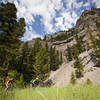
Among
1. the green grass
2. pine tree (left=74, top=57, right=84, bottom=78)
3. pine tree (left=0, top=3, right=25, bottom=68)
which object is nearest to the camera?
the green grass

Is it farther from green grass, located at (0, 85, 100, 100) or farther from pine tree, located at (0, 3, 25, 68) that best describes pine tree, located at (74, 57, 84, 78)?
→ green grass, located at (0, 85, 100, 100)

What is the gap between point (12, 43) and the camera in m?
12.7

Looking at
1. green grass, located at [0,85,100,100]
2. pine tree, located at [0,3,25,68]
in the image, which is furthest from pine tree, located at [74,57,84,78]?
green grass, located at [0,85,100,100]

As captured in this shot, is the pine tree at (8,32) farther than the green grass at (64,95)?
Yes

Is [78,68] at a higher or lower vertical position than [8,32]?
lower

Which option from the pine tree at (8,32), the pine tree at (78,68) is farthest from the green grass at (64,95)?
the pine tree at (78,68)

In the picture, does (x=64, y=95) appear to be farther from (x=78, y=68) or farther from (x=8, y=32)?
(x=78, y=68)

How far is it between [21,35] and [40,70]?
13.5 meters

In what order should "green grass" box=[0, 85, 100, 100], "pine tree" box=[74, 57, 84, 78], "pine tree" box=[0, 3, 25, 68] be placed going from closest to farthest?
"green grass" box=[0, 85, 100, 100]
"pine tree" box=[0, 3, 25, 68]
"pine tree" box=[74, 57, 84, 78]

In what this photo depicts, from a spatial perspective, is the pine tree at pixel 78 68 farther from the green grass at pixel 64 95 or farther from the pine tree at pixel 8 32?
the green grass at pixel 64 95

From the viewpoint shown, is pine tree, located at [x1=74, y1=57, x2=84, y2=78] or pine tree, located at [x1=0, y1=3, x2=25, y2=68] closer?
pine tree, located at [x1=0, y1=3, x2=25, y2=68]

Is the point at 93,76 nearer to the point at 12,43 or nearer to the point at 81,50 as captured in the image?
the point at 81,50

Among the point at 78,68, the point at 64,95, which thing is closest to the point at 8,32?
the point at 64,95

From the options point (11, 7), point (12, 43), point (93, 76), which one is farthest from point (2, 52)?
point (93, 76)
